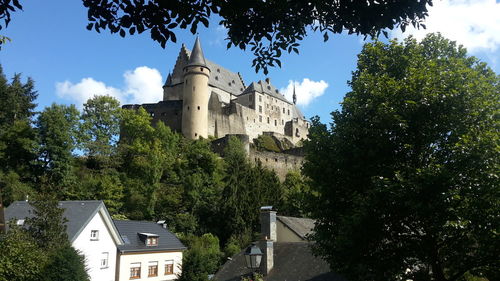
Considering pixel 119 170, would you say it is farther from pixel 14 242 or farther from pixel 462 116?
pixel 462 116

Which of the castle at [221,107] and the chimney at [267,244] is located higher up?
the castle at [221,107]

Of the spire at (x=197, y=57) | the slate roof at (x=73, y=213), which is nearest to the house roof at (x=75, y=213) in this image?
the slate roof at (x=73, y=213)

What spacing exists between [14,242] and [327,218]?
12.3m

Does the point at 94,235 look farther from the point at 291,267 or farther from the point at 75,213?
the point at 291,267

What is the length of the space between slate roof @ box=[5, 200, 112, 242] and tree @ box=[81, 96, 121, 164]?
20.0 meters

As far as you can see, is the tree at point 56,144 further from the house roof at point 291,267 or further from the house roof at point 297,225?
the house roof at point 291,267

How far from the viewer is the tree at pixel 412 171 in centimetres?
999

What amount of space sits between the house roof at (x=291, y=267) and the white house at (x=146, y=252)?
24.4 ft

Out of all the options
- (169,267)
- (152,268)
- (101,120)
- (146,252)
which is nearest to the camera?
(146,252)

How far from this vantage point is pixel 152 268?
28.8 m

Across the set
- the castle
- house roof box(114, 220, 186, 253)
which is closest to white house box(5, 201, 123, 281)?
house roof box(114, 220, 186, 253)

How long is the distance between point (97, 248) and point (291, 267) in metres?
12.4

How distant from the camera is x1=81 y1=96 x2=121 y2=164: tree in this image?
47713 millimetres

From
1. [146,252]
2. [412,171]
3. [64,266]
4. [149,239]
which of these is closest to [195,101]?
[149,239]
